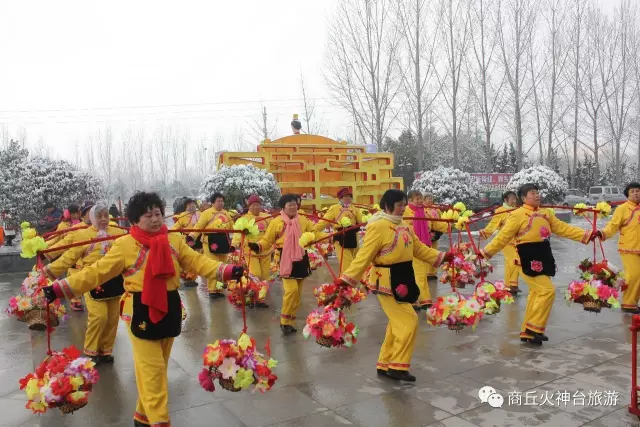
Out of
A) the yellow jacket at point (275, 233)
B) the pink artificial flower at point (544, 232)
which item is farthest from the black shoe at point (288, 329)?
the pink artificial flower at point (544, 232)

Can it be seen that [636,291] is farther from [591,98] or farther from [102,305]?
[591,98]

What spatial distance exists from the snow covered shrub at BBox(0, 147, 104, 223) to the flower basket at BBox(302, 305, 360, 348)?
13.1 metres

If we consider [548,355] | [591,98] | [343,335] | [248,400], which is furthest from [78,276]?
[591,98]

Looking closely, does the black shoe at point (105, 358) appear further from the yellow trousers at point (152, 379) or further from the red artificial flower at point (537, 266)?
the red artificial flower at point (537, 266)

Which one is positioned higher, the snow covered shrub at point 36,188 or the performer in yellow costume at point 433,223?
the snow covered shrub at point 36,188

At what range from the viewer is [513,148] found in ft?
147

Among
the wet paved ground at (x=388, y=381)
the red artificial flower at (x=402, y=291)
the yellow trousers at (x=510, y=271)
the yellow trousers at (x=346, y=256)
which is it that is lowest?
the wet paved ground at (x=388, y=381)

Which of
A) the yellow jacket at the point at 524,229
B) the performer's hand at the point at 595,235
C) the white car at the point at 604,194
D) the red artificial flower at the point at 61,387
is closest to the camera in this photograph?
the red artificial flower at the point at 61,387

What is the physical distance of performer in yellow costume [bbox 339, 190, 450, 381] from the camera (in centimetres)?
495

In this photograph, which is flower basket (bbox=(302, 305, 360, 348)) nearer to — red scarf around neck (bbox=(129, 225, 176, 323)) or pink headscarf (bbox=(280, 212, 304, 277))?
red scarf around neck (bbox=(129, 225, 176, 323))

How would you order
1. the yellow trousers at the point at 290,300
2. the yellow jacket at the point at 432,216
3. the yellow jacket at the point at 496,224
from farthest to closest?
the yellow jacket at the point at 432,216
the yellow jacket at the point at 496,224
the yellow trousers at the point at 290,300

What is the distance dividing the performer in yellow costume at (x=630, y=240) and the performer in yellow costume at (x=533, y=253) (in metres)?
1.37

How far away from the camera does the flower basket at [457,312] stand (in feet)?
16.5

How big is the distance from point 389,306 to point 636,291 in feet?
13.4
